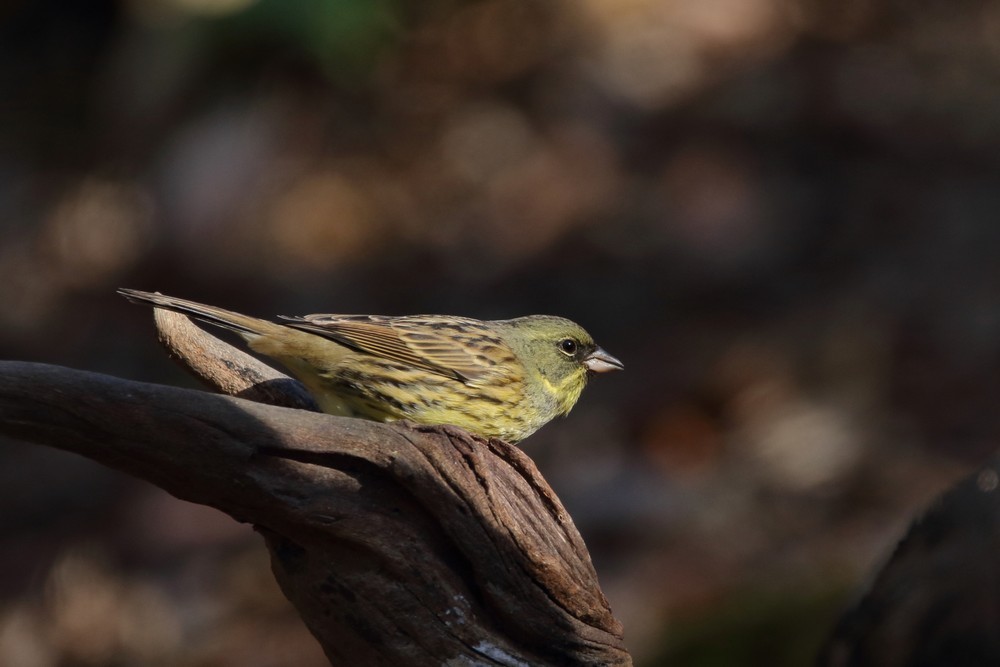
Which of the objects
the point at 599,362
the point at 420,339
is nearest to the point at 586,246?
the point at 599,362

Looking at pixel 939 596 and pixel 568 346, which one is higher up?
pixel 568 346

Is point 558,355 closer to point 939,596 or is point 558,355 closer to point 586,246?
point 939,596

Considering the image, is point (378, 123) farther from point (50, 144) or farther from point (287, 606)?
point (287, 606)

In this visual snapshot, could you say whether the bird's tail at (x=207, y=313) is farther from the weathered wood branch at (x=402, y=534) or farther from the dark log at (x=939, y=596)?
the dark log at (x=939, y=596)

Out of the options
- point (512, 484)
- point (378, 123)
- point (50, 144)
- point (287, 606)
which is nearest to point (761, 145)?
point (378, 123)

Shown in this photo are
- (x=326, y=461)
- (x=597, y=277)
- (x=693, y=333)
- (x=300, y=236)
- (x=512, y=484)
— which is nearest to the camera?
(x=326, y=461)

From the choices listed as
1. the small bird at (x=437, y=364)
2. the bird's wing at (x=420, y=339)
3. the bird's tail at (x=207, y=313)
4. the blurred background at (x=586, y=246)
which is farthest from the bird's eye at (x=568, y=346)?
the blurred background at (x=586, y=246)

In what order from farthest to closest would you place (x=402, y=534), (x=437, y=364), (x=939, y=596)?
(x=437, y=364), (x=939, y=596), (x=402, y=534)
